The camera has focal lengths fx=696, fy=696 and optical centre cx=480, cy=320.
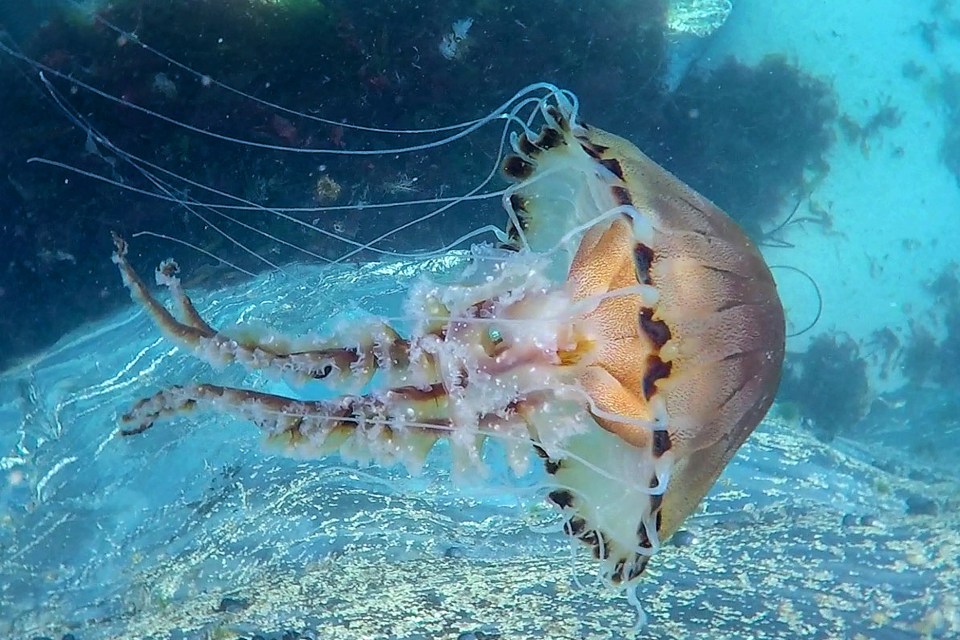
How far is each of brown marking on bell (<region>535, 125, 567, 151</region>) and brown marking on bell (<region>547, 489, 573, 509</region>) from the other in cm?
127

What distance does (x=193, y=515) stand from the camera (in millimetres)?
5035

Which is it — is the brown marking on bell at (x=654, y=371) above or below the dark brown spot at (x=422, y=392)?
above

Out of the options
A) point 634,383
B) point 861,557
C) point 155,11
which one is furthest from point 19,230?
point 861,557

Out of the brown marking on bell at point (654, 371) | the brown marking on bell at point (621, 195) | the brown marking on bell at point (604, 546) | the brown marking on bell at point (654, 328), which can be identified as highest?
the brown marking on bell at point (621, 195)

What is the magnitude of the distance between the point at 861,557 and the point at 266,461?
169 inches

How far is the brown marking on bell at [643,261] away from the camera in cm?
220

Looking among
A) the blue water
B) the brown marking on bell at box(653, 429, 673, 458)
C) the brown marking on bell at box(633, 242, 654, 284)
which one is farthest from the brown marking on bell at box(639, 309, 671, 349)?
the blue water

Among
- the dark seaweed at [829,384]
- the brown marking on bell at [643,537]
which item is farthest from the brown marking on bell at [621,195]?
the dark seaweed at [829,384]

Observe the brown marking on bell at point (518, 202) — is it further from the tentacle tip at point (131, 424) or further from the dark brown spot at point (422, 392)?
the tentacle tip at point (131, 424)

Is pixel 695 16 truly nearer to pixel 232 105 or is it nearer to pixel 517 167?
pixel 232 105

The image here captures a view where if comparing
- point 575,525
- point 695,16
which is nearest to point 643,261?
point 575,525

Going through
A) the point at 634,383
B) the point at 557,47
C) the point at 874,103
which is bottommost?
the point at 634,383

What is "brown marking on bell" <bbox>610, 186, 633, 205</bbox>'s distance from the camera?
7.50 ft

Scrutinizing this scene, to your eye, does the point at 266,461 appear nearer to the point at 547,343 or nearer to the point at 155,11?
the point at 155,11
